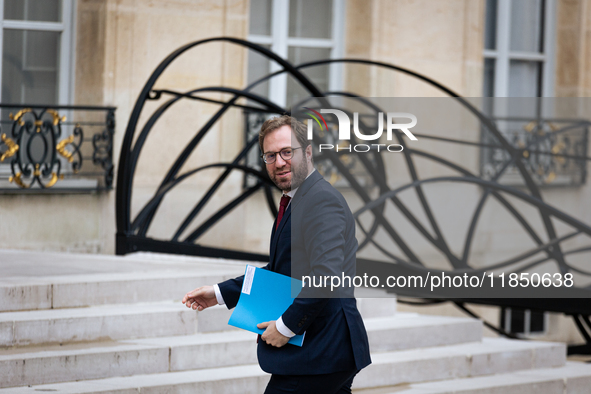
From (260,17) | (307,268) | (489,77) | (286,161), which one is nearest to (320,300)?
(307,268)

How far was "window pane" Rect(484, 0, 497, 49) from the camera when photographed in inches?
381

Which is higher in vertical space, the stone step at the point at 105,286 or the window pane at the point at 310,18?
the window pane at the point at 310,18

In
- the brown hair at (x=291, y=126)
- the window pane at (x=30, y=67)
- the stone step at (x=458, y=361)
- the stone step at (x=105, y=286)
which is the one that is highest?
the window pane at (x=30, y=67)

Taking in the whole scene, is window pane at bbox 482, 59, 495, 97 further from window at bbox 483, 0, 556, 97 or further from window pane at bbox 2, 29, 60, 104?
window pane at bbox 2, 29, 60, 104

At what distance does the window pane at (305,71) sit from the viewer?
839cm

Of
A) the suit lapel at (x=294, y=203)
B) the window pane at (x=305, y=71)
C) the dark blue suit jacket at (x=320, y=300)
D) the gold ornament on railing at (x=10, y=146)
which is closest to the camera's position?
the dark blue suit jacket at (x=320, y=300)

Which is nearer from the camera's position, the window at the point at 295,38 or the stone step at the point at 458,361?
the stone step at the point at 458,361

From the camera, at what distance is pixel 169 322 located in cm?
421

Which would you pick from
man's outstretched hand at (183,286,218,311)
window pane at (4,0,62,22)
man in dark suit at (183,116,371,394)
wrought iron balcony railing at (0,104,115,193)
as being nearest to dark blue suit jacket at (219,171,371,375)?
man in dark suit at (183,116,371,394)

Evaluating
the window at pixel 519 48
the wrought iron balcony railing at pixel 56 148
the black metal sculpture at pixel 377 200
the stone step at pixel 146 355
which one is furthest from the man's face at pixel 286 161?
the window at pixel 519 48

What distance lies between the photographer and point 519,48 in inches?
394

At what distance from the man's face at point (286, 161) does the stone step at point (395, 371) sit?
5.21ft

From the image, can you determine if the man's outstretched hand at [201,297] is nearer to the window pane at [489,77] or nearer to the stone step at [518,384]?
the stone step at [518,384]

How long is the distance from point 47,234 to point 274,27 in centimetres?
322
